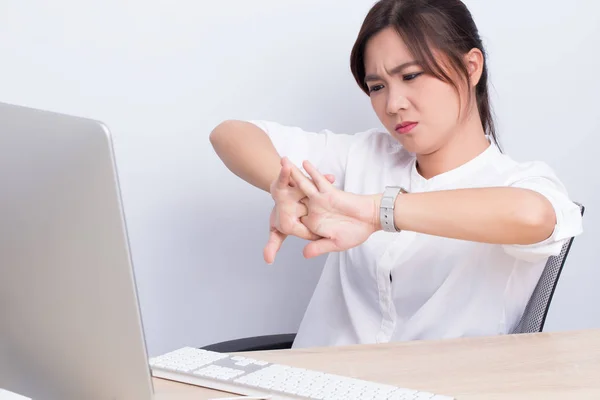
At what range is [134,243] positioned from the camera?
2.35m

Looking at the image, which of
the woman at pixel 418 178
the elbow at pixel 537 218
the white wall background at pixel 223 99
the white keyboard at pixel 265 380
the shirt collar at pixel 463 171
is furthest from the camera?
the white wall background at pixel 223 99

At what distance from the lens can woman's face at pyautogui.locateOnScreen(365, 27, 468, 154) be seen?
1833 millimetres

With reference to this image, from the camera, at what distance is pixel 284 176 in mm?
1561

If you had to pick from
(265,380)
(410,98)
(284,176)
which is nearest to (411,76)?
(410,98)

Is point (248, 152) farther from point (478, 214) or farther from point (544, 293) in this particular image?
point (544, 293)

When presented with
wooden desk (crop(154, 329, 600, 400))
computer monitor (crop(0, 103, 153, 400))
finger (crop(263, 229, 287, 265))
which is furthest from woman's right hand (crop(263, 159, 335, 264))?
computer monitor (crop(0, 103, 153, 400))

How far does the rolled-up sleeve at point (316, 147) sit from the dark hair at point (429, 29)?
0.25 meters

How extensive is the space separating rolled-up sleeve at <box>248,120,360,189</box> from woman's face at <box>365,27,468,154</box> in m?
0.23

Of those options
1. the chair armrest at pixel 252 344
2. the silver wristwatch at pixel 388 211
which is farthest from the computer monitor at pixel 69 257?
the silver wristwatch at pixel 388 211

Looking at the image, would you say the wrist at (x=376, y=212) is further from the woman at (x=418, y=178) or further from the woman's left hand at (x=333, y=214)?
the woman at (x=418, y=178)

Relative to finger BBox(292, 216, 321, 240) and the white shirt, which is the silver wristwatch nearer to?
finger BBox(292, 216, 321, 240)

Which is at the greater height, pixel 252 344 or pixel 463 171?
pixel 463 171

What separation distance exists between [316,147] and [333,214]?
533 millimetres

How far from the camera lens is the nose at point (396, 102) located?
1.83 m
